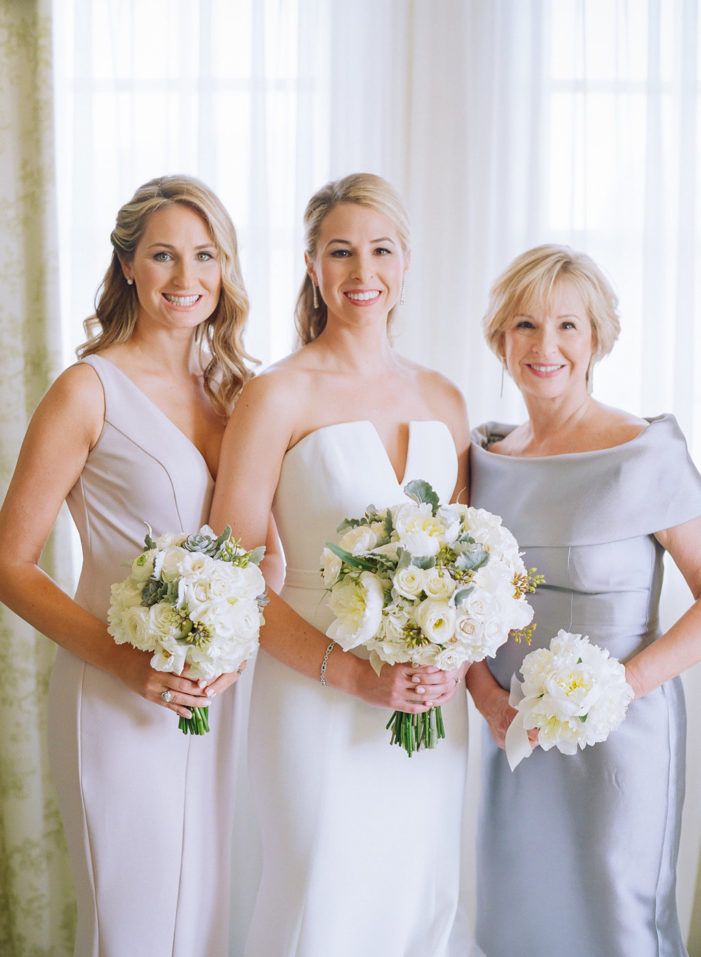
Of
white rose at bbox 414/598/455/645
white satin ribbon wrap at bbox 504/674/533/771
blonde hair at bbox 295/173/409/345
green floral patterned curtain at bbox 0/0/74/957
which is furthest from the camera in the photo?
green floral patterned curtain at bbox 0/0/74/957

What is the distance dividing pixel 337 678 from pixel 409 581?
1.48 ft

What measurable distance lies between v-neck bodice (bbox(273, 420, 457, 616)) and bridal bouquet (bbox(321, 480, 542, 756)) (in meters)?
0.27

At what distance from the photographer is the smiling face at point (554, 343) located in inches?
92.9

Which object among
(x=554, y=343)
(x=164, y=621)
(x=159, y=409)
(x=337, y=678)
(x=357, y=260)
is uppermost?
(x=357, y=260)

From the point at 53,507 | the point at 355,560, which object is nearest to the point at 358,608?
the point at 355,560

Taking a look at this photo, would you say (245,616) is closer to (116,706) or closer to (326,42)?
(116,706)

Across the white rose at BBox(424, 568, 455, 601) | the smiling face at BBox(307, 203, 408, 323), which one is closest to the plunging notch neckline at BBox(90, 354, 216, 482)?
the smiling face at BBox(307, 203, 408, 323)

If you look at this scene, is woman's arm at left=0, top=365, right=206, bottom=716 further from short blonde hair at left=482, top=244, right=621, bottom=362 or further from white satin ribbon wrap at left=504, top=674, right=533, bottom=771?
short blonde hair at left=482, top=244, right=621, bottom=362

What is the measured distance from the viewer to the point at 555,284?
2.36m

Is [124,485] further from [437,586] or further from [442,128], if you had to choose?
[442,128]

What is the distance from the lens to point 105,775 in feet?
7.11

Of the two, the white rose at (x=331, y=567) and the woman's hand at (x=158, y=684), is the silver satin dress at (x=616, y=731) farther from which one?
the woman's hand at (x=158, y=684)

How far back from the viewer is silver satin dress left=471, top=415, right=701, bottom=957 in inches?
88.9

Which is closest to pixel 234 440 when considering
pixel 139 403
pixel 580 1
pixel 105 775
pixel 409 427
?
pixel 139 403
